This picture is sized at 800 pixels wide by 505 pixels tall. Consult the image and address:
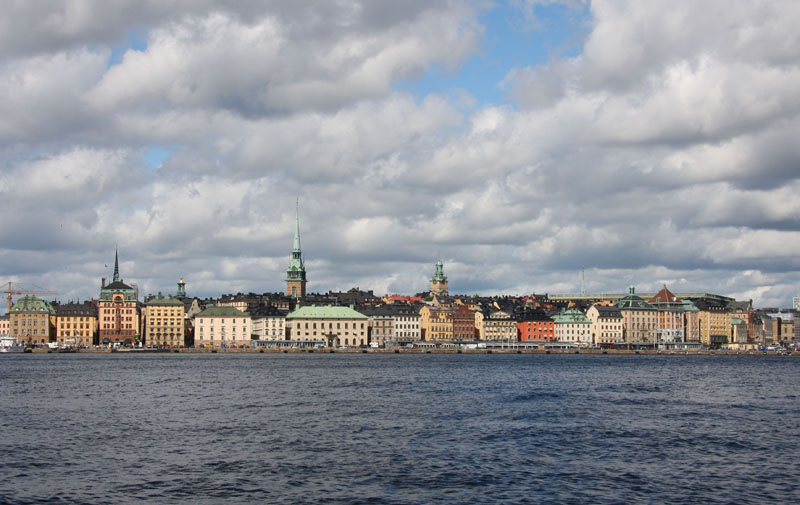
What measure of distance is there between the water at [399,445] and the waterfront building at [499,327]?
133 metres

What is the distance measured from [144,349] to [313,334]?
32942 millimetres

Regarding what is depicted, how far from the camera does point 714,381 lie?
252 ft

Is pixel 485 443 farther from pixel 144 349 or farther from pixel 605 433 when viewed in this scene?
pixel 144 349

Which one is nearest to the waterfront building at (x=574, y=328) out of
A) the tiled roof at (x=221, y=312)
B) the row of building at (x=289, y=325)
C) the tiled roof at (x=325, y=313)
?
the row of building at (x=289, y=325)

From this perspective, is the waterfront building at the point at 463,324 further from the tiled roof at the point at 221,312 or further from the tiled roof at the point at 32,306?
the tiled roof at the point at 32,306

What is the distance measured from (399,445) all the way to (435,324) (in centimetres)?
15740

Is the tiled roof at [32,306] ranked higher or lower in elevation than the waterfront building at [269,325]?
higher

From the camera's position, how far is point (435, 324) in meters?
193

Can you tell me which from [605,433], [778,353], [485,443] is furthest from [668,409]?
[778,353]

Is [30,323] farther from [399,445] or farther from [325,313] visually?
[399,445]

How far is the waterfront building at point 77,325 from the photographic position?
186 meters

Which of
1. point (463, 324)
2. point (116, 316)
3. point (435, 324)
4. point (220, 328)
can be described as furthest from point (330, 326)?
point (116, 316)

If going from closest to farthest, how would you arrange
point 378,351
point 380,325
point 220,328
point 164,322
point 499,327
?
1. point 378,351
2. point 220,328
3. point 164,322
4. point 380,325
5. point 499,327

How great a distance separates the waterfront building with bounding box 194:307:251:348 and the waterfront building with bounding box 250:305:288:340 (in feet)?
17.9
